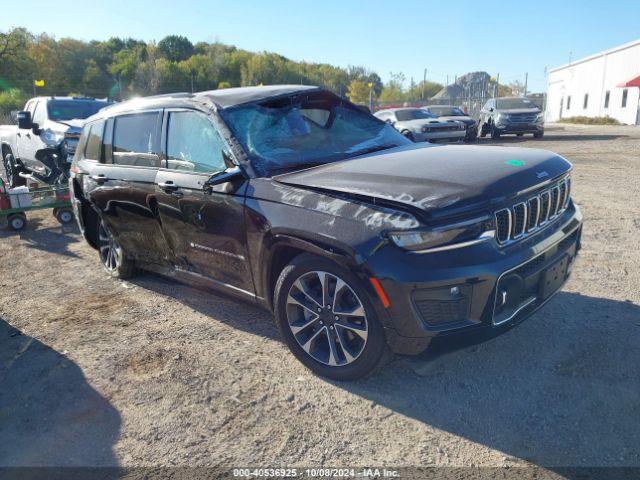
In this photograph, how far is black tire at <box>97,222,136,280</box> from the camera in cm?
523

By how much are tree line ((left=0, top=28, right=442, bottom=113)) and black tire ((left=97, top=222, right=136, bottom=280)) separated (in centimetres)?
3687

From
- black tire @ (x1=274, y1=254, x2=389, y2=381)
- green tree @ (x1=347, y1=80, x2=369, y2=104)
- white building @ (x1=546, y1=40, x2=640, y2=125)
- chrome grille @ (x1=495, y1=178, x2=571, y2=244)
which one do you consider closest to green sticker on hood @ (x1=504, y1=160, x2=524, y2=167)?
chrome grille @ (x1=495, y1=178, x2=571, y2=244)

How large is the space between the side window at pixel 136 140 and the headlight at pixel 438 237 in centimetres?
237

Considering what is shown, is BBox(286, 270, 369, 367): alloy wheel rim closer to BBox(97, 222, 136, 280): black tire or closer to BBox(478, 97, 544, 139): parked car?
BBox(97, 222, 136, 280): black tire

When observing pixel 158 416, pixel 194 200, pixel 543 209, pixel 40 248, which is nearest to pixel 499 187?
pixel 543 209

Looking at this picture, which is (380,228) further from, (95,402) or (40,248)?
(40,248)

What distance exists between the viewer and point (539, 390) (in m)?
3.05

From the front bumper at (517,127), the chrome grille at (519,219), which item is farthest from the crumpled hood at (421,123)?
the chrome grille at (519,219)

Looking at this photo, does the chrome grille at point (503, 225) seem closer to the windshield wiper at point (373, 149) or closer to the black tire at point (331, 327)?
the black tire at point (331, 327)

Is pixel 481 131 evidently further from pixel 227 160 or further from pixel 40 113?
pixel 227 160

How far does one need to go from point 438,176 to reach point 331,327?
44.3 inches

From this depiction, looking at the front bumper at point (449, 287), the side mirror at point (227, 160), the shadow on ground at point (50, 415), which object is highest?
the side mirror at point (227, 160)

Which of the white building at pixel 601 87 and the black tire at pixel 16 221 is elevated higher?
the white building at pixel 601 87

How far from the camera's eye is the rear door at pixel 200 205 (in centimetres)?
355
